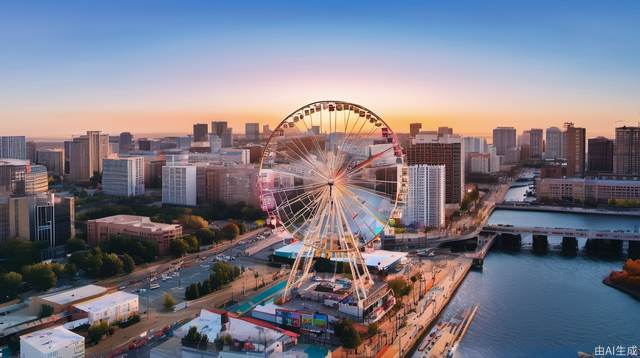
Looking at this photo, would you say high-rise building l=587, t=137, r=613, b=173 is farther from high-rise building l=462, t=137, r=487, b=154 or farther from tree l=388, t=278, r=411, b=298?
tree l=388, t=278, r=411, b=298

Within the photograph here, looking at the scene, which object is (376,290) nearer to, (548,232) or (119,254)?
(119,254)

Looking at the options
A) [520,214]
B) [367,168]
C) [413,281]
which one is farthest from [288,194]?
[520,214]

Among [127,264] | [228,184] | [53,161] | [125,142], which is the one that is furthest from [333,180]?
[125,142]

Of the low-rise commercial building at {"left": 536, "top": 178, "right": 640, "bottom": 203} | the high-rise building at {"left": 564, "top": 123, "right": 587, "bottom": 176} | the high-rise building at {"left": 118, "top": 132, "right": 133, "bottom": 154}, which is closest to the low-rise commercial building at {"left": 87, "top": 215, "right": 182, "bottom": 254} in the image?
the low-rise commercial building at {"left": 536, "top": 178, "right": 640, "bottom": 203}

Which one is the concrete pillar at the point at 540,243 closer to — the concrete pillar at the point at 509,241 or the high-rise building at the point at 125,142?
the concrete pillar at the point at 509,241

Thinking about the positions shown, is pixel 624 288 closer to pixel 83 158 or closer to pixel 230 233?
pixel 230 233

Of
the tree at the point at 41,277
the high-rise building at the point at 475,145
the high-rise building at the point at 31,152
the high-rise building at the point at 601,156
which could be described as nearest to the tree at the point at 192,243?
the tree at the point at 41,277
